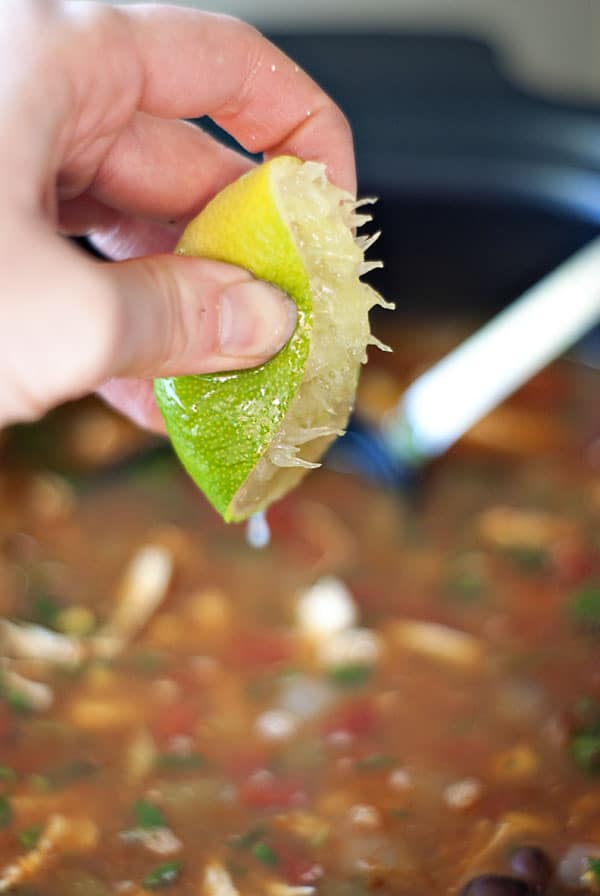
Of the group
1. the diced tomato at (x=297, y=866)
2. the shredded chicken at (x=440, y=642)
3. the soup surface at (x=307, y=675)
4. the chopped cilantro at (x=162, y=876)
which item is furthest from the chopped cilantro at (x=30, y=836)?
the shredded chicken at (x=440, y=642)

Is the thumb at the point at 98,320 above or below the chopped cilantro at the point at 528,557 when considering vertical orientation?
above

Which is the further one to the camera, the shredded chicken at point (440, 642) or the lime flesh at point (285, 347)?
the shredded chicken at point (440, 642)

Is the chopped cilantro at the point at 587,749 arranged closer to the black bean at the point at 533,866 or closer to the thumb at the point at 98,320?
the black bean at the point at 533,866

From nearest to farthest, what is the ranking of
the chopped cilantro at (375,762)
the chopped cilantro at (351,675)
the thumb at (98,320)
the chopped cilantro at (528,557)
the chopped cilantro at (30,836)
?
the thumb at (98,320), the chopped cilantro at (30,836), the chopped cilantro at (375,762), the chopped cilantro at (351,675), the chopped cilantro at (528,557)

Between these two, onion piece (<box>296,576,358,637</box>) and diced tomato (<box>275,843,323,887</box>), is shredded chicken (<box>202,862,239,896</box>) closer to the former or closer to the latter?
diced tomato (<box>275,843,323,887</box>)

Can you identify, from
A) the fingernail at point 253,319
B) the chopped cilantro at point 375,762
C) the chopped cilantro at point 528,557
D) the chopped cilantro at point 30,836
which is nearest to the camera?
the fingernail at point 253,319

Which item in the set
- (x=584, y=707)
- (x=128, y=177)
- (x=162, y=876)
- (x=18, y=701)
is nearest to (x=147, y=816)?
(x=162, y=876)

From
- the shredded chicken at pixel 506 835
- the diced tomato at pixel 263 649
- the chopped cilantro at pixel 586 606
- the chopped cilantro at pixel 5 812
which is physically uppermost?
the shredded chicken at pixel 506 835
